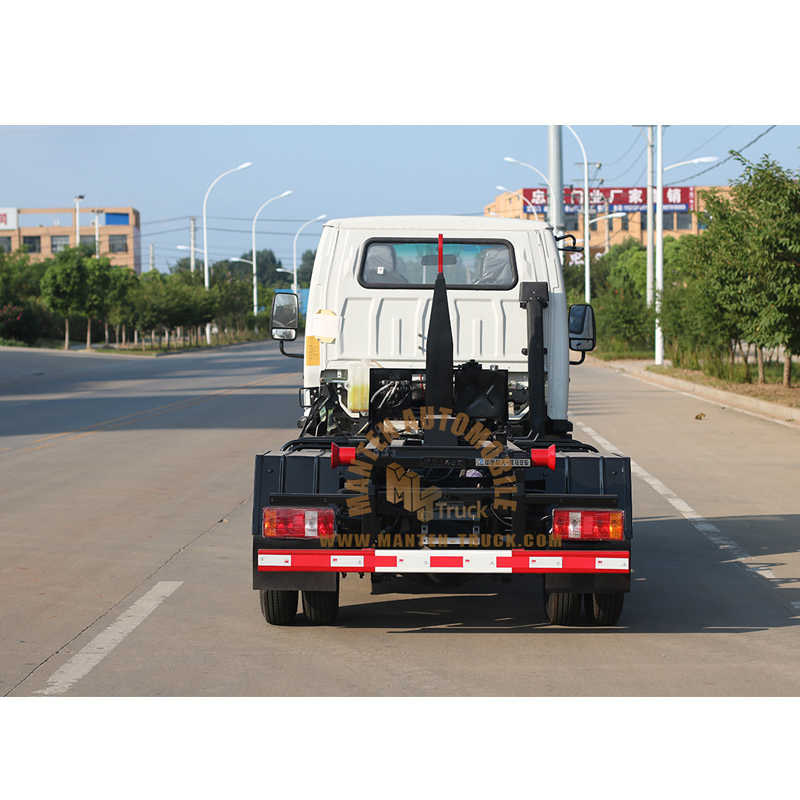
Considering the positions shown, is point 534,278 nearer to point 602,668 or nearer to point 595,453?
point 595,453

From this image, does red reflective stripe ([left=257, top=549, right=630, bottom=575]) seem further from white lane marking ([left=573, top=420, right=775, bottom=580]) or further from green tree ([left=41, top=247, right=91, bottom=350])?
green tree ([left=41, top=247, right=91, bottom=350])

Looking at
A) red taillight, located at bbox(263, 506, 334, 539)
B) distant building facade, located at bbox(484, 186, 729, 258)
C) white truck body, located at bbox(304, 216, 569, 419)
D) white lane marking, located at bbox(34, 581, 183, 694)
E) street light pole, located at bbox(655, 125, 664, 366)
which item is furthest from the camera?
distant building facade, located at bbox(484, 186, 729, 258)

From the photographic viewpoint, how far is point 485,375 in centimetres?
661

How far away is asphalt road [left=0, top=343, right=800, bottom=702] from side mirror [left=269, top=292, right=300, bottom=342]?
179 centimetres

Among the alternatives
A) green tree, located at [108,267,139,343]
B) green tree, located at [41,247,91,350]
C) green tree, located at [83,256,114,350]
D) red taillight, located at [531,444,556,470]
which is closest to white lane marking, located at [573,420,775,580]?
red taillight, located at [531,444,556,470]

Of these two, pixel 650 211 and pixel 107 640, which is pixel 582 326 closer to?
pixel 107 640

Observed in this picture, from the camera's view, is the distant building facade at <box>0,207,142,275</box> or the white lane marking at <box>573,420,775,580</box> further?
the distant building facade at <box>0,207,142,275</box>

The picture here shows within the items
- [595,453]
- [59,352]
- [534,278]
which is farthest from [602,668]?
[59,352]

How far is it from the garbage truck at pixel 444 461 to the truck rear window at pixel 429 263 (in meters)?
0.03

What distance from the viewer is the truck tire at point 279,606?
627 centimetres

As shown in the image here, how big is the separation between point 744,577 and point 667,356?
1405 inches

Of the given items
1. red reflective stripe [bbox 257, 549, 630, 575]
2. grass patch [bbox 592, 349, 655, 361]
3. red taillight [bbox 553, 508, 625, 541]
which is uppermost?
grass patch [bbox 592, 349, 655, 361]

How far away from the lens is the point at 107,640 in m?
6.05

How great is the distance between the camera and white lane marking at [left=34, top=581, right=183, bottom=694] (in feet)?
17.3
